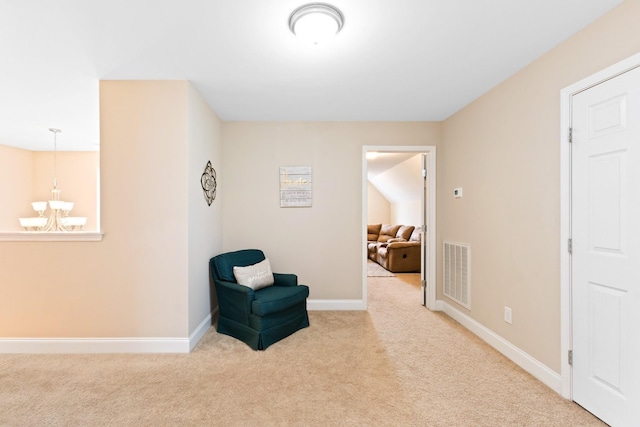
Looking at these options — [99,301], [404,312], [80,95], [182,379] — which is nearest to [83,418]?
[182,379]

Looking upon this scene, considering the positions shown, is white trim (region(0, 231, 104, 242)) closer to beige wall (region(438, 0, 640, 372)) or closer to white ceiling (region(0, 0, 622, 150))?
white ceiling (region(0, 0, 622, 150))

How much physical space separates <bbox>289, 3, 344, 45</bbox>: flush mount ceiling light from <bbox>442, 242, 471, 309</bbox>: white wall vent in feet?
8.14

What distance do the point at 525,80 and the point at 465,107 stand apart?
882 mm

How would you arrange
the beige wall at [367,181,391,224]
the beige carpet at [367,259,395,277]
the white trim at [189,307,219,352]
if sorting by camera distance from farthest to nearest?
the beige wall at [367,181,391,224] → the beige carpet at [367,259,395,277] → the white trim at [189,307,219,352]

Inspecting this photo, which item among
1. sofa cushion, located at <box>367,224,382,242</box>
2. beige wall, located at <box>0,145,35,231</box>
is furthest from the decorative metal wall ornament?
sofa cushion, located at <box>367,224,382,242</box>

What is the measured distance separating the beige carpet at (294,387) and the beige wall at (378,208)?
6.43 m

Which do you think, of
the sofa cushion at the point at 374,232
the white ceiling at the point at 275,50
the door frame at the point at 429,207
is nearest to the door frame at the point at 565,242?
the white ceiling at the point at 275,50

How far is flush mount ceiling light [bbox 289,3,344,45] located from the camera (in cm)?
163

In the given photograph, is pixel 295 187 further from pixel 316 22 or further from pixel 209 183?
pixel 316 22

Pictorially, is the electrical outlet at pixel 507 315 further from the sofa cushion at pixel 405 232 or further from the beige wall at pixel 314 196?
the sofa cushion at pixel 405 232

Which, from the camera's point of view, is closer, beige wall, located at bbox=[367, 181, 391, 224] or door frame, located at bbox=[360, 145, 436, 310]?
door frame, located at bbox=[360, 145, 436, 310]

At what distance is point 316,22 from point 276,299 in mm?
2199

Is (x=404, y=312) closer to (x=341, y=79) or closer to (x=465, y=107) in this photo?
(x=465, y=107)

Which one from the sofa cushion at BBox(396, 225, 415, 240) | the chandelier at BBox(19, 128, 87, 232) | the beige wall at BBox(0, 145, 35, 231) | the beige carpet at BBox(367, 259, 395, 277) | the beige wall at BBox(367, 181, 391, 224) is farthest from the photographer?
the beige wall at BBox(367, 181, 391, 224)
